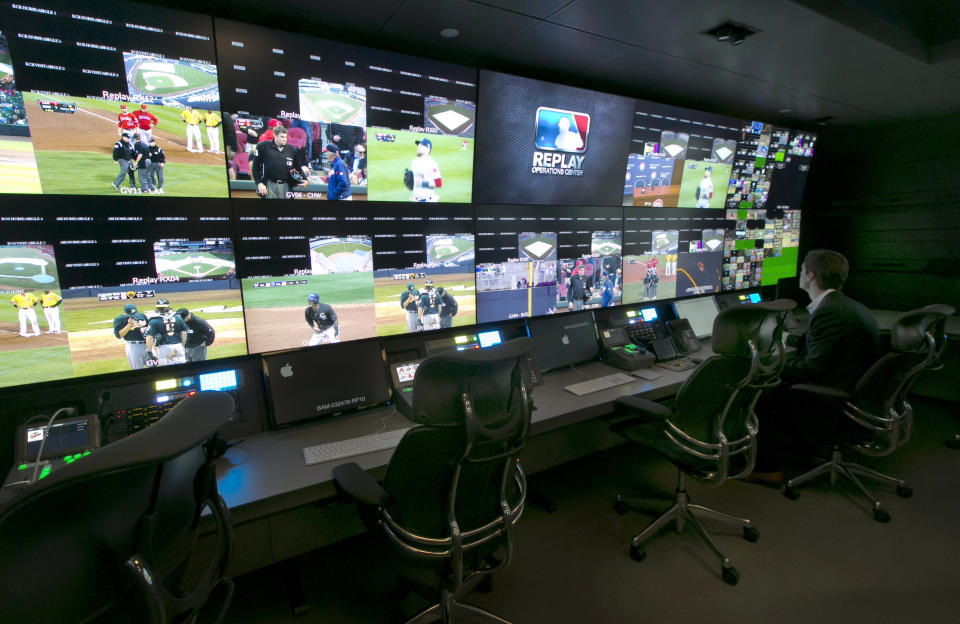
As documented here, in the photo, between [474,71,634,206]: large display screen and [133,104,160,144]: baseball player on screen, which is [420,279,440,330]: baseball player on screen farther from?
[133,104,160,144]: baseball player on screen

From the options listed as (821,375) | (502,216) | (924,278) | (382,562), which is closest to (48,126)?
(502,216)

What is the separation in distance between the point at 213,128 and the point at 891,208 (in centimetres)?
579

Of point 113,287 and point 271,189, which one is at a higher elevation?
point 271,189

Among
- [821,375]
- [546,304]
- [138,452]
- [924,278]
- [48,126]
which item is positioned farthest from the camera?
[924,278]

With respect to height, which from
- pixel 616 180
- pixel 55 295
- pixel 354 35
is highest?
pixel 354 35

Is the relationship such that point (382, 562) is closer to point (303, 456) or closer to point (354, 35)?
point (303, 456)

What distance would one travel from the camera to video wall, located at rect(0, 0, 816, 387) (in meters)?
1.63

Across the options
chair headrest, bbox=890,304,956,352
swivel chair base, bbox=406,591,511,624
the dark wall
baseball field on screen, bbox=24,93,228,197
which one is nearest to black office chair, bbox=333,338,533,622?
swivel chair base, bbox=406,591,511,624

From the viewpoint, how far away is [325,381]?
7.05 feet

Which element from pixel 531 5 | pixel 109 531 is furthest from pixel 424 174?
pixel 109 531

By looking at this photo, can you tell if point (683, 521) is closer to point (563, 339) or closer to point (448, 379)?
point (563, 339)

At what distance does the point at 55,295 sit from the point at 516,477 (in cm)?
193

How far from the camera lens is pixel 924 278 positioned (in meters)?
4.16

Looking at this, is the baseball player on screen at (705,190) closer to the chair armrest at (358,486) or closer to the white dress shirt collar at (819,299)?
the white dress shirt collar at (819,299)
